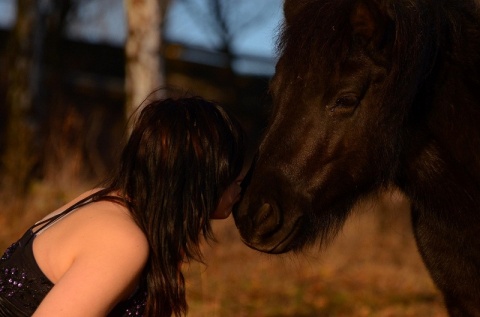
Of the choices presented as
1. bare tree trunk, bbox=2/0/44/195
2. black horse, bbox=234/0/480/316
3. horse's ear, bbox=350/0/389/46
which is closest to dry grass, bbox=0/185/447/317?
bare tree trunk, bbox=2/0/44/195

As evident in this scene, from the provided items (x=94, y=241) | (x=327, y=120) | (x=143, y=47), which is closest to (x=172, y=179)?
(x=94, y=241)

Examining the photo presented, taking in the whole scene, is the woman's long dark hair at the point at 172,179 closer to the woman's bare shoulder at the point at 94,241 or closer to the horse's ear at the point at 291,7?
the woman's bare shoulder at the point at 94,241

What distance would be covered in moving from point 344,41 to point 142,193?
1.11m

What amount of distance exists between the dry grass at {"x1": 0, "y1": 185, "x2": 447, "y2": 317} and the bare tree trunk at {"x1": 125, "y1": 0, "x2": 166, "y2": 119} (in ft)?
5.57

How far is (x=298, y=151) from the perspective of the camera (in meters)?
3.74

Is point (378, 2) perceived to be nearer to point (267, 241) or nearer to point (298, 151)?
point (298, 151)

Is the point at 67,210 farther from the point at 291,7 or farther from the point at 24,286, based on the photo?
the point at 291,7

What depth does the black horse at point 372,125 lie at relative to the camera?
3.68 m

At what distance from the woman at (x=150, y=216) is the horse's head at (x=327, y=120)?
31 centimetres

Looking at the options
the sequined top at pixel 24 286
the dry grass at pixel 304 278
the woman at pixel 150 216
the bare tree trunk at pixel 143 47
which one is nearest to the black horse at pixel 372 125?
the woman at pixel 150 216

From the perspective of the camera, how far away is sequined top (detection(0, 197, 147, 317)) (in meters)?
3.24

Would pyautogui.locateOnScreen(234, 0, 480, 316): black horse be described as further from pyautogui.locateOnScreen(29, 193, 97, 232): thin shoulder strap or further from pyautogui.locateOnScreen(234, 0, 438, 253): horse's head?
pyautogui.locateOnScreen(29, 193, 97, 232): thin shoulder strap

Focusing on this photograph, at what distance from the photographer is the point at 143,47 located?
8656 millimetres

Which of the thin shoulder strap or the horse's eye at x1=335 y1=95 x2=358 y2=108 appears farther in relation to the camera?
the horse's eye at x1=335 y1=95 x2=358 y2=108
